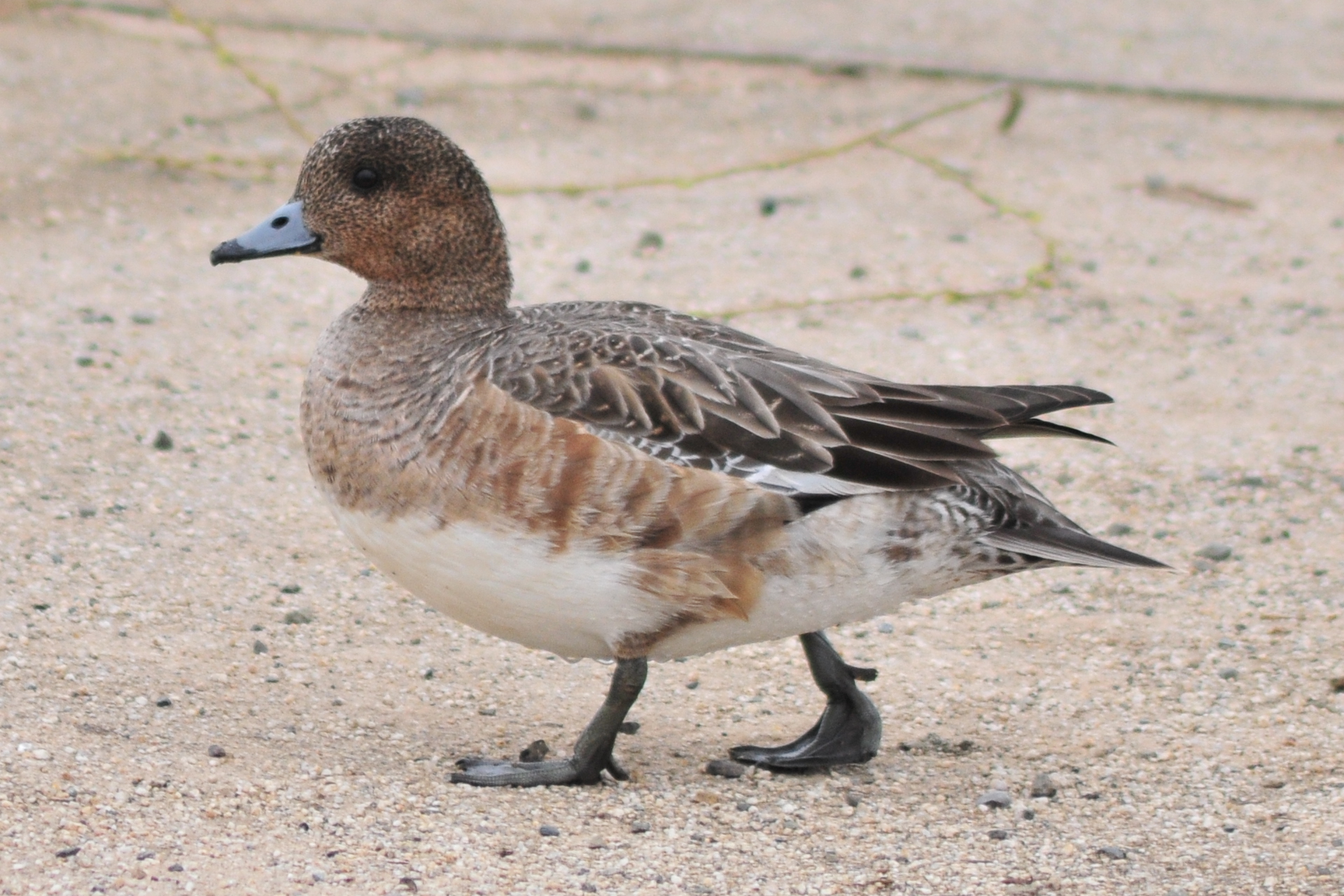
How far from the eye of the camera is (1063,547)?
13.1 ft

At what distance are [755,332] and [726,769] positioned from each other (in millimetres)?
Answer: 3335

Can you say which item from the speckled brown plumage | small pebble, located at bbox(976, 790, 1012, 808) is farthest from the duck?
small pebble, located at bbox(976, 790, 1012, 808)

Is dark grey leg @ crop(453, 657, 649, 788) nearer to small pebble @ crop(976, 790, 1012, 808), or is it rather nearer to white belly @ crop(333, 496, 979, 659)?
white belly @ crop(333, 496, 979, 659)

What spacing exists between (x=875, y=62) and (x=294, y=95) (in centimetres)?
345

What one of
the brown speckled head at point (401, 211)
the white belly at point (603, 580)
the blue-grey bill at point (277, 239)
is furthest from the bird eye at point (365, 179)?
the white belly at point (603, 580)

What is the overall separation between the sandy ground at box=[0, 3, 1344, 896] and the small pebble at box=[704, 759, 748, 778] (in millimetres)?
54

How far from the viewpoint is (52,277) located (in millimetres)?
7109

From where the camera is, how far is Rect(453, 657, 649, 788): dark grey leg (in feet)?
13.2

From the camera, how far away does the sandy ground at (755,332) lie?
12.5 ft

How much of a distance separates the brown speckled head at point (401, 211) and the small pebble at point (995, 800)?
1770 mm

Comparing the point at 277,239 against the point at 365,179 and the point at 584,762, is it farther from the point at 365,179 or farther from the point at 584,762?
the point at 584,762

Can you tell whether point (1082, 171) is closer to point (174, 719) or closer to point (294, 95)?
point (294, 95)

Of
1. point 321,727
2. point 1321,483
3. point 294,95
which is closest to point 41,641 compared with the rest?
point 321,727

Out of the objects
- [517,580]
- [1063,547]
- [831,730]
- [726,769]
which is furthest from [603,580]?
[1063,547]
